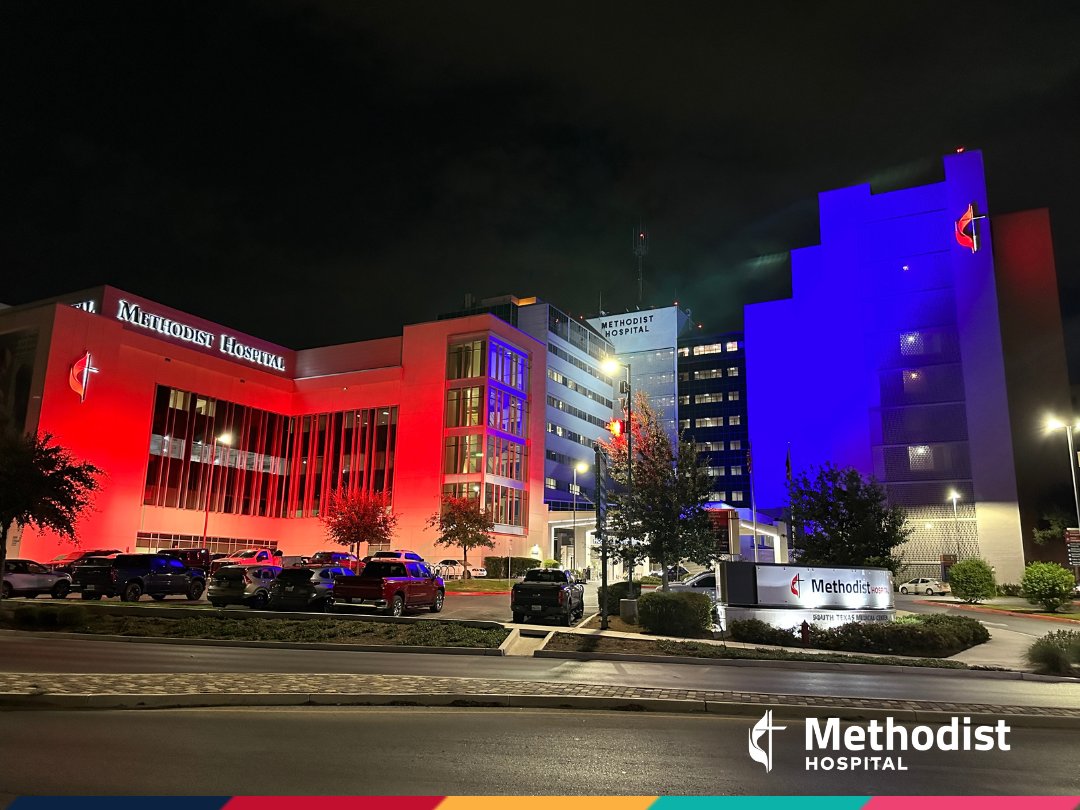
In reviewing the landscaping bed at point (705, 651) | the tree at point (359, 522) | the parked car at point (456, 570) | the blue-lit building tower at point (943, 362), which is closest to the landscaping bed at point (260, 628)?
the landscaping bed at point (705, 651)

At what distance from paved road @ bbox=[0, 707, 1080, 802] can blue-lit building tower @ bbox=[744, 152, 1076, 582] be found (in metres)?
58.6

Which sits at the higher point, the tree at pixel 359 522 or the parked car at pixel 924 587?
the tree at pixel 359 522

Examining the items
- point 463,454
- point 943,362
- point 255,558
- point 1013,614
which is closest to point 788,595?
point 1013,614

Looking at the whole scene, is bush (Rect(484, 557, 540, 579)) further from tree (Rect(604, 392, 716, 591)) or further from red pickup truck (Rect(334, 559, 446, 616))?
red pickup truck (Rect(334, 559, 446, 616))

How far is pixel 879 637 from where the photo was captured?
744 inches

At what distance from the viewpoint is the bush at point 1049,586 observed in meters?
33.6

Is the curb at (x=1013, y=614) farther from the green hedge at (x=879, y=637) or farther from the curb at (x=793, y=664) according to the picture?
the curb at (x=793, y=664)

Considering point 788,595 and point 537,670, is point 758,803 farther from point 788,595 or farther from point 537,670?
point 788,595

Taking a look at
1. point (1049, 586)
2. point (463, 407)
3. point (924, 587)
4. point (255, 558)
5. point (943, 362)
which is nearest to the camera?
point (1049, 586)

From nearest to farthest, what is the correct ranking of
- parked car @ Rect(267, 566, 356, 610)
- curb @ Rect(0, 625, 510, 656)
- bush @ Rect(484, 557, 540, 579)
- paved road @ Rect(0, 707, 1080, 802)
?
paved road @ Rect(0, 707, 1080, 802) → curb @ Rect(0, 625, 510, 656) → parked car @ Rect(267, 566, 356, 610) → bush @ Rect(484, 557, 540, 579)

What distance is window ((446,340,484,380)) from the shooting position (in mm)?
67812

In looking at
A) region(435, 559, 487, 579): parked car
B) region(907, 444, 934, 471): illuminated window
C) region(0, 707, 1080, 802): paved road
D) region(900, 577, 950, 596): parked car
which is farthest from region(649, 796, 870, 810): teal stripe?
region(907, 444, 934, 471): illuminated window

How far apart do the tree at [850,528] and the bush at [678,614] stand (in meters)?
11.0

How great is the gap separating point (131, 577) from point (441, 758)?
26365 millimetres
